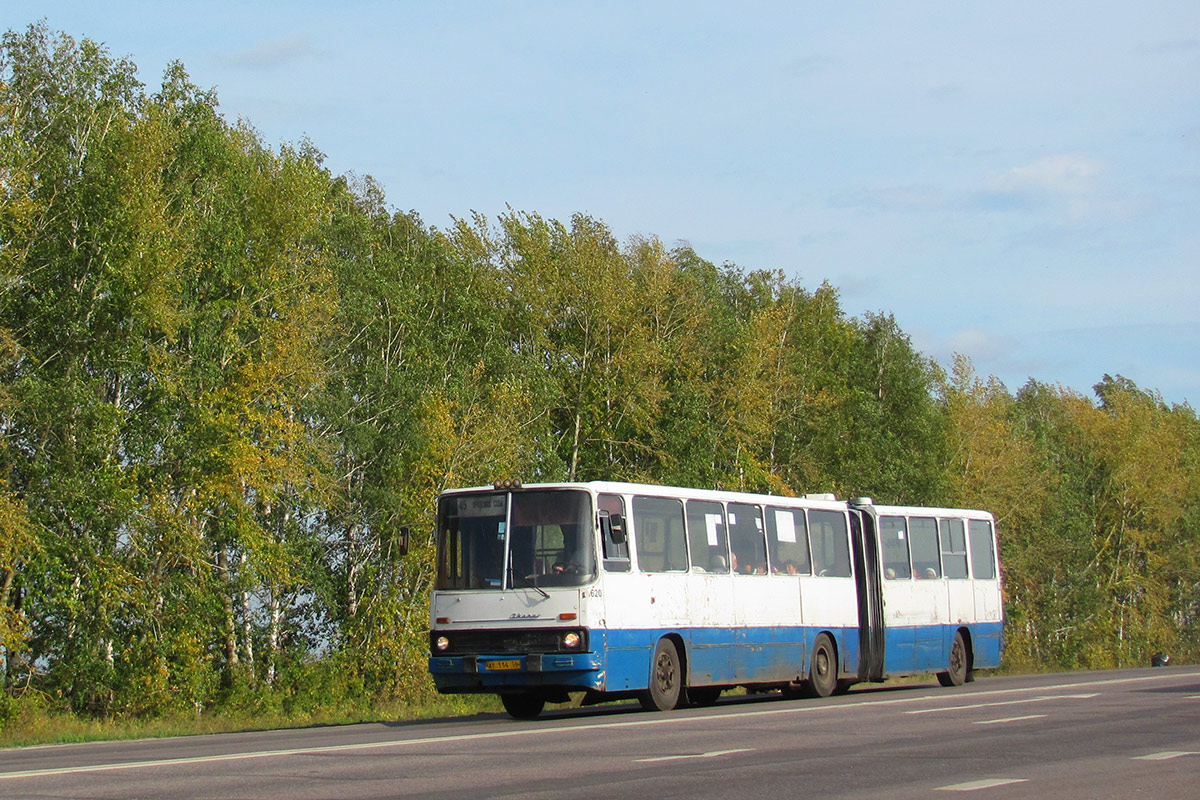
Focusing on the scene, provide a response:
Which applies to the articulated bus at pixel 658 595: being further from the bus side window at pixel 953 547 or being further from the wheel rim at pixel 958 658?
the bus side window at pixel 953 547

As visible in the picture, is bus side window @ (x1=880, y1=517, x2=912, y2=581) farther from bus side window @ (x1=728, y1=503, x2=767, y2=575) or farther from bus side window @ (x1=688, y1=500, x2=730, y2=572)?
bus side window @ (x1=688, y1=500, x2=730, y2=572)

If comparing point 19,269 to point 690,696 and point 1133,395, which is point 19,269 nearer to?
point 690,696

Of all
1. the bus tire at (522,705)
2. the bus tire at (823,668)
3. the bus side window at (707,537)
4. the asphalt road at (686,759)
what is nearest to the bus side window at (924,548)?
the bus tire at (823,668)

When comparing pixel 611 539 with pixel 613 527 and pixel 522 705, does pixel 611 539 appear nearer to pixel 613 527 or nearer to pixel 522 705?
pixel 613 527

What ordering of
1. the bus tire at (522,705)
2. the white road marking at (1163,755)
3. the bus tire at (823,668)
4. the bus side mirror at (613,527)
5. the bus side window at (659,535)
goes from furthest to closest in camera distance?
the bus tire at (823,668) → the bus tire at (522,705) → the bus side window at (659,535) → the bus side mirror at (613,527) → the white road marking at (1163,755)

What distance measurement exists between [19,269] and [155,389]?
13.3 ft

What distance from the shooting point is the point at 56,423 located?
31609 millimetres

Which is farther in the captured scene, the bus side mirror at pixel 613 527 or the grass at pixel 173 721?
the grass at pixel 173 721

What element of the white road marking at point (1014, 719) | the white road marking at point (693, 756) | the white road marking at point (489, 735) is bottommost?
the white road marking at point (1014, 719)

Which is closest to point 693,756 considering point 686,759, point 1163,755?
point 686,759

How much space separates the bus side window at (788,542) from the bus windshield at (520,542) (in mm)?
5386

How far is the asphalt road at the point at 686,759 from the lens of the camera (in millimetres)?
10500

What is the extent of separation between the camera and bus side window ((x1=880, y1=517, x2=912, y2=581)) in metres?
27.9

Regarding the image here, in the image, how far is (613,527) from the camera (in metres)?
19.7
